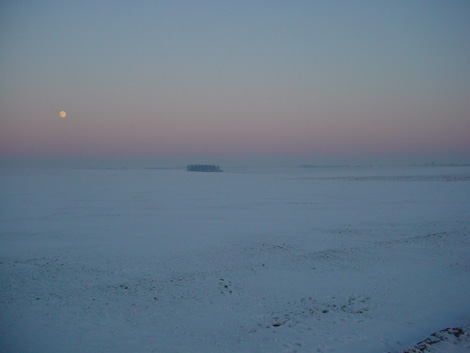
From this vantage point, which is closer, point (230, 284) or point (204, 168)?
point (230, 284)

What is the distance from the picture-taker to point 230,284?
7.89m

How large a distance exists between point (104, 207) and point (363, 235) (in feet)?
48.8

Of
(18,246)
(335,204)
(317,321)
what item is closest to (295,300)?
(317,321)

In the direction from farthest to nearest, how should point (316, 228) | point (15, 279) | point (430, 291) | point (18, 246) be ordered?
point (316, 228)
point (18, 246)
point (15, 279)
point (430, 291)

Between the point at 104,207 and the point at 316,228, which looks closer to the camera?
the point at 316,228

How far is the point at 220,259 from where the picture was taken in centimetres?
985

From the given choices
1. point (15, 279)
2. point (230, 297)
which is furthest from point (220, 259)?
point (15, 279)

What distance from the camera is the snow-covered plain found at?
561 centimetres

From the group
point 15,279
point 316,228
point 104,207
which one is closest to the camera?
point 15,279

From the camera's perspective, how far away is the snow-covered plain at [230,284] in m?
5.61

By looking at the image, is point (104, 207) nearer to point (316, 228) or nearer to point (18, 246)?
point (18, 246)

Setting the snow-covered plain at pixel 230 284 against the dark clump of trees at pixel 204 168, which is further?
the dark clump of trees at pixel 204 168

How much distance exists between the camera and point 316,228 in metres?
14.3

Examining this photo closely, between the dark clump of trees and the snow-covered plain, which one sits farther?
the dark clump of trees
